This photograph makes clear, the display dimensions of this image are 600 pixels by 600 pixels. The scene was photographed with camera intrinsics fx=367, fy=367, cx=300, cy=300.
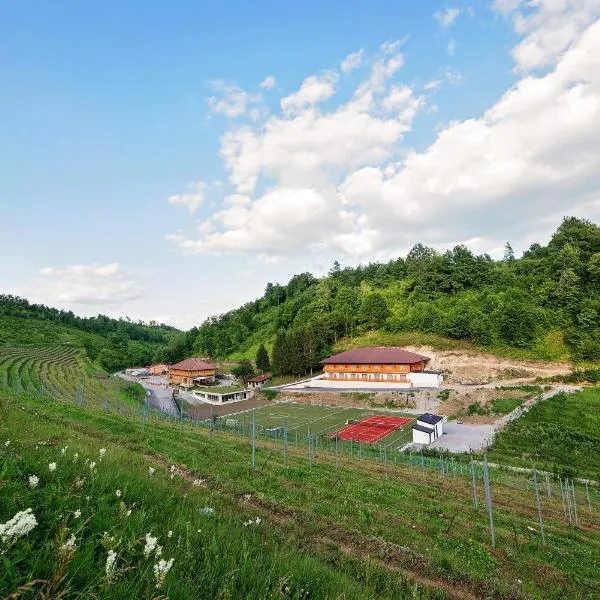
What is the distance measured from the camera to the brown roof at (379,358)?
5147 centimetres

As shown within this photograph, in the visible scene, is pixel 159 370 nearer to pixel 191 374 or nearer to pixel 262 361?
pixel 191 374

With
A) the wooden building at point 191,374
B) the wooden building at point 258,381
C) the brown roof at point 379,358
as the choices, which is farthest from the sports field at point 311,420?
the wooden building at point 191,374

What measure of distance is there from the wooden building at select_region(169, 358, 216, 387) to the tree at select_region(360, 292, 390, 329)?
1256 inches

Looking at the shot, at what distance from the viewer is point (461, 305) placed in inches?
2419

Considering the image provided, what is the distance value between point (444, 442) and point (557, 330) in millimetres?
34543

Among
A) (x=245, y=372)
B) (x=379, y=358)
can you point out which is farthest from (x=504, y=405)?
(x=245, y=372)

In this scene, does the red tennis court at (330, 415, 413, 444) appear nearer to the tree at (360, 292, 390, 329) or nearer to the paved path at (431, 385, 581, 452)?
the paved path at (431, 385, 581, 452)

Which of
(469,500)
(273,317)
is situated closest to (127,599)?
(469,500)

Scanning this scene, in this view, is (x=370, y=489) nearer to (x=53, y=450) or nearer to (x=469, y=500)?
(x=469, y=500)

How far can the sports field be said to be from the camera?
3092 cm

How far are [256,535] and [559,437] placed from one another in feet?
109

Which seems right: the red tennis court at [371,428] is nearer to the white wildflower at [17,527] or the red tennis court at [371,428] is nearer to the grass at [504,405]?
the grass at [504,405]

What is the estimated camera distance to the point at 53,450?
448 cm

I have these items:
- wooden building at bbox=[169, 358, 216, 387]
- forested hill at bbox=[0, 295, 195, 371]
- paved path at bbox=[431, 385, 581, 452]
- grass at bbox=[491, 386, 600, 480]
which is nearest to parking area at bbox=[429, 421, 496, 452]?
paved path at bbox=[431, 385, 581, 452]
